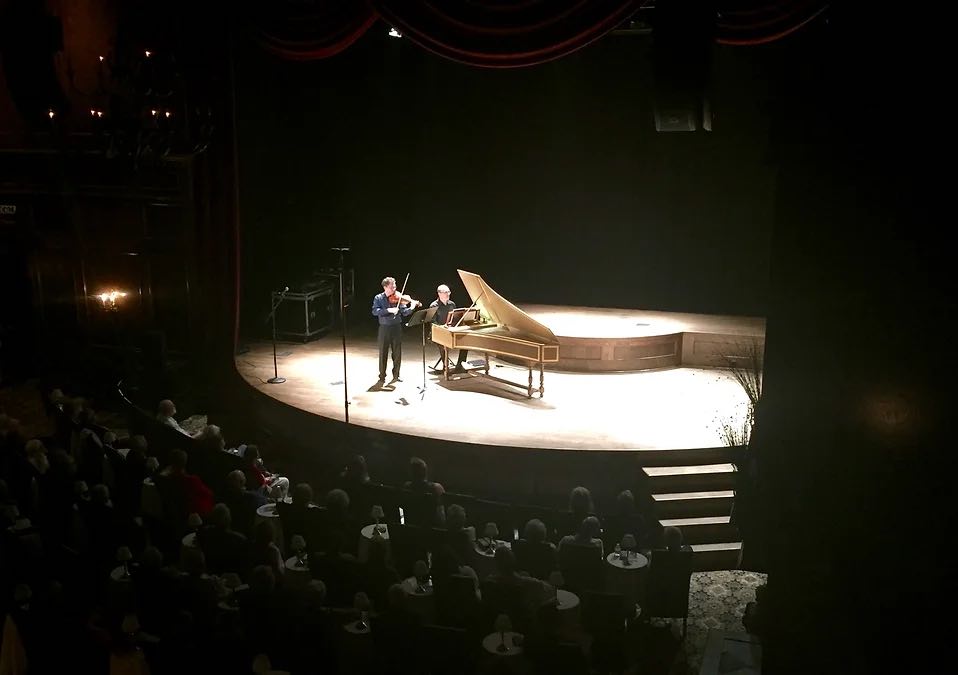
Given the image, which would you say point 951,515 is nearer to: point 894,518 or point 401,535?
point 894,518

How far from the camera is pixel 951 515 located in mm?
2625

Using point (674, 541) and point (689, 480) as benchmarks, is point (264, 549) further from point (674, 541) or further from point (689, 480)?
point (689, 480)

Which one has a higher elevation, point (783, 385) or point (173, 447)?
point (783, 385)

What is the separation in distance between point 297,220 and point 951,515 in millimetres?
10237

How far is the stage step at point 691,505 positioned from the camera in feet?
23.1

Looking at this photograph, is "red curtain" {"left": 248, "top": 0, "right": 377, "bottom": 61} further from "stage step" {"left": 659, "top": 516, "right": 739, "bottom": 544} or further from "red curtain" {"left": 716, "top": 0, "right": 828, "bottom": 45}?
"stage step" {"left": 659, "top": 516, "right": 739, "bottom": 544}

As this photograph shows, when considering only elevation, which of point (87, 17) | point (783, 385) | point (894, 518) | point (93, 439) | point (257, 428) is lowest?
point (257, 428)

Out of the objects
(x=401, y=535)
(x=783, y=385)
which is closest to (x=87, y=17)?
(x=401, y=535)

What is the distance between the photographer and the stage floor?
7781mm

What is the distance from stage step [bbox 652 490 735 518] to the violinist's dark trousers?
129 inches

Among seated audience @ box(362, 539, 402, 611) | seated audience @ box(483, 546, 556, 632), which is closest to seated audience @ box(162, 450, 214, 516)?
seated audience @ box(362, 539, 402, 611)

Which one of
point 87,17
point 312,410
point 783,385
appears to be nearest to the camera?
point 783,385

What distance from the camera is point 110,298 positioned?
1145 cm

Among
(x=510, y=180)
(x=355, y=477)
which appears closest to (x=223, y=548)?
(x=355, y=477)
